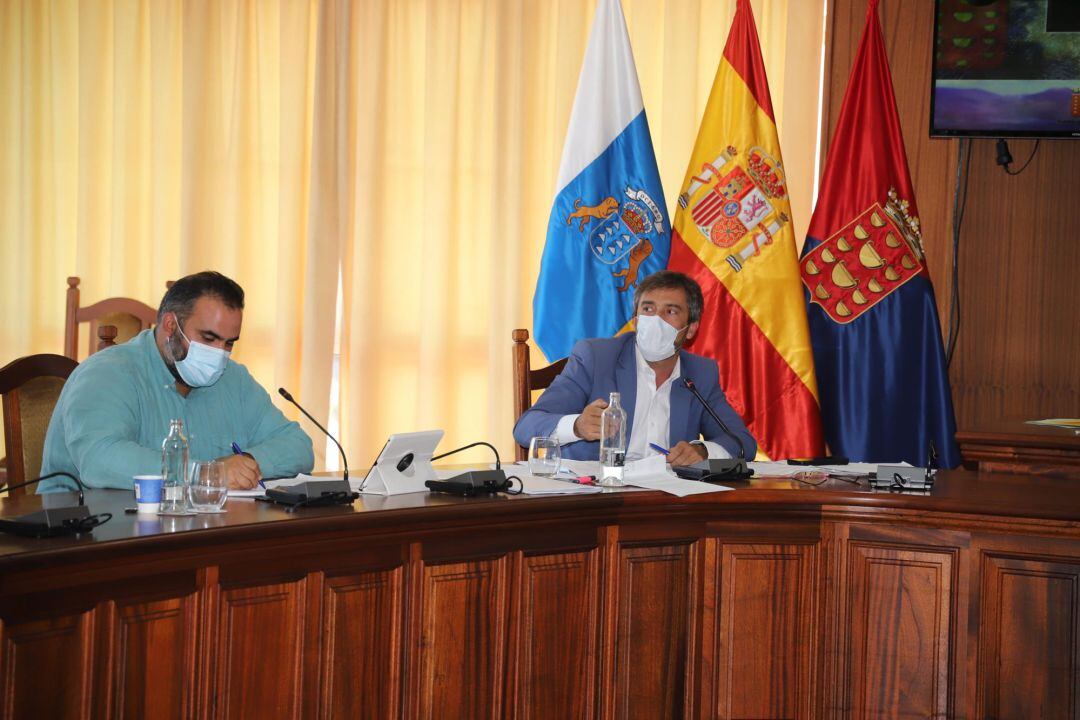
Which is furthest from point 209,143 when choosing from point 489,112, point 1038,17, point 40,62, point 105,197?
point 1038,17

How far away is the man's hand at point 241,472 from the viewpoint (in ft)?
6.88

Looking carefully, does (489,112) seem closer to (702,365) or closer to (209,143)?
(209,143)

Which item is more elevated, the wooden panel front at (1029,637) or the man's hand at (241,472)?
the man's hand at (241,472)

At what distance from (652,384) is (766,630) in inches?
33.6

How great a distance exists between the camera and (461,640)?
2107 mm

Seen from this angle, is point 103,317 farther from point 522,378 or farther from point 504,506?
point 504,506

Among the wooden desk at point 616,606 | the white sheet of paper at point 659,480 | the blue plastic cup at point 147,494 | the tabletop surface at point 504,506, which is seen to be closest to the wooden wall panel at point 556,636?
the wooden desk at point 616,606

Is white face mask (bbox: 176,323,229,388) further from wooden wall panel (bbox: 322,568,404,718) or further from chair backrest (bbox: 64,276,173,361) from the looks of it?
chair backrest (bbox: 64,276,173,361)

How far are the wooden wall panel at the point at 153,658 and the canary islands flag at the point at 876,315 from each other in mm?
2798

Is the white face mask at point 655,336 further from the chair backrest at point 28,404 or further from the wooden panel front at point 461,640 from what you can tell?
the chair backrest at point 28,404

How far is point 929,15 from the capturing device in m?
4.38

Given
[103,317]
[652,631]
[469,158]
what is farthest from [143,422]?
[469,158]

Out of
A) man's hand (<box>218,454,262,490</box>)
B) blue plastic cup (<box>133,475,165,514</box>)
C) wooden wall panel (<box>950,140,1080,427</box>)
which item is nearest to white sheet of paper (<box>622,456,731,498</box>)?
man's hand (<box>218,454,262,490</box>)

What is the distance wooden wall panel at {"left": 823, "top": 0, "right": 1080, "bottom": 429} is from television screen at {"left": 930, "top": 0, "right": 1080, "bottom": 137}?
295mm
